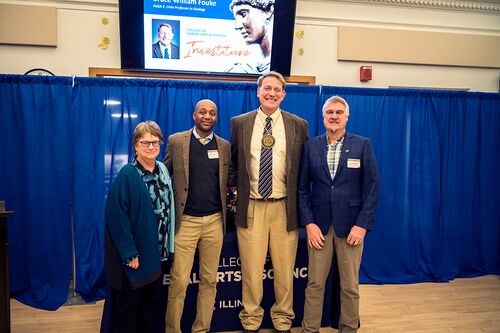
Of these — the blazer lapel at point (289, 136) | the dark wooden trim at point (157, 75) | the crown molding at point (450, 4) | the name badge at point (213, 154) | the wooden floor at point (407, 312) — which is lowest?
the wooden floor at point (407, 312)

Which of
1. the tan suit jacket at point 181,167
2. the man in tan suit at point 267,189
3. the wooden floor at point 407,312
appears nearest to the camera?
the tan suit jacket at point 181,167

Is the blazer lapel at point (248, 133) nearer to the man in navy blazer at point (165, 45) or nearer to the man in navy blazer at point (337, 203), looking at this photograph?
the man in navy blazer at point (337, 203)

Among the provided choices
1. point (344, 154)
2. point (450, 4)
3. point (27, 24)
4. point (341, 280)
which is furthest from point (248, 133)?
point (450, 4)

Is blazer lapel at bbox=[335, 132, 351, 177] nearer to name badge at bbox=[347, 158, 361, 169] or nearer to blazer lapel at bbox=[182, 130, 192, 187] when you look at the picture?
name badge at bbox=[347, 158, 361, 169]

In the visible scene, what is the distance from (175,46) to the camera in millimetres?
3777

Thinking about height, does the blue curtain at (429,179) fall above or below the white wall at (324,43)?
below

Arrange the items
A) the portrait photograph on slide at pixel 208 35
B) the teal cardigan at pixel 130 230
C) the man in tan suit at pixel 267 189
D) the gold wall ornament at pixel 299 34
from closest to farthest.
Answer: the teal cardigan at pixel 130 230 → the man in tan suit at pixel 267 189 → the portrait photograph on slide at pixel 208 35 → the gold wall ornament at pixel 299 34

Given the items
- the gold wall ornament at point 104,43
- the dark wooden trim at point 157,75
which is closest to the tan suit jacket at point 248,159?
the dark wooden trim at point 157,75

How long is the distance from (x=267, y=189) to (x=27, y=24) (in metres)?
2.94

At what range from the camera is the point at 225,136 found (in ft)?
11.9

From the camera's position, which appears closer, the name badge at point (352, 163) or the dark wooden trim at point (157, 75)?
the name badge at point (352, 163)

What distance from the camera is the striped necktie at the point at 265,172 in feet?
7.85

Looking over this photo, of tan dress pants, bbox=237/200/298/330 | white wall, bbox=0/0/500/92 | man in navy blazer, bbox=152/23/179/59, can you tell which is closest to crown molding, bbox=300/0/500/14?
white wall, bbox=0/0/500/92

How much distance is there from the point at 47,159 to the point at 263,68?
2.26 m
